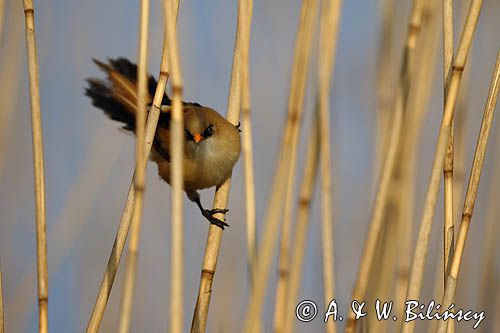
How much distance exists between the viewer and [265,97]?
7.38 feet

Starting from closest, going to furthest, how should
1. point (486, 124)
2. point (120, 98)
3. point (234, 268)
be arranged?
point (486, 124), point (120, 98), point (234, 268)

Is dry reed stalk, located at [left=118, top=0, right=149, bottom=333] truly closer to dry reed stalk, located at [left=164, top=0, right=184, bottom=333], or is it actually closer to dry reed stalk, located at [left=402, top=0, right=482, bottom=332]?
dry reed stalk, located at [left=164, top=0, right=184, bottom=333]

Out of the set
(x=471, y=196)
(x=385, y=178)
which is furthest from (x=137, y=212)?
(x=471, y=196)

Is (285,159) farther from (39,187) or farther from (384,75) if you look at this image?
(384,75)

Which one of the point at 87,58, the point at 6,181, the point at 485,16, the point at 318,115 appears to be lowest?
the point at 318,115

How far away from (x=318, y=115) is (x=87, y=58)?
50.1 inches

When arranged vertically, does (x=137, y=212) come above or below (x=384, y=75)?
below

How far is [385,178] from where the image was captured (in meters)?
1.11

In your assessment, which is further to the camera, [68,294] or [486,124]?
[68,294]

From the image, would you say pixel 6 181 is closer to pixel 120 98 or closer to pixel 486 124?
pixel 120 98

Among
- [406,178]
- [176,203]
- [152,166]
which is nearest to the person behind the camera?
[176,203]

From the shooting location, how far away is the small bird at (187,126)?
5.58 ft

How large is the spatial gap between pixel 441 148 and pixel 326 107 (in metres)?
0.20

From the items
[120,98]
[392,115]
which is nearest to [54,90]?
[120,98]
